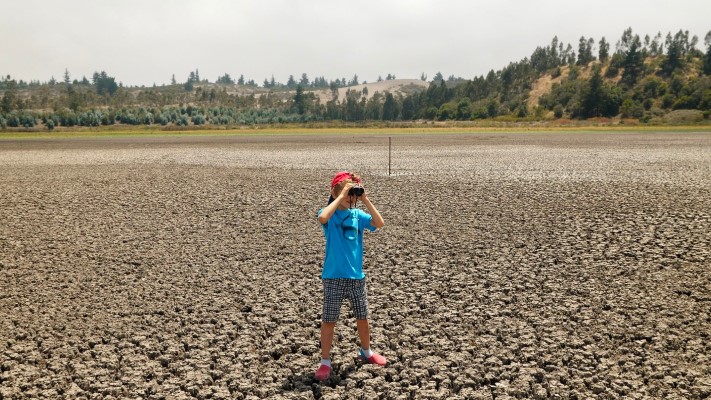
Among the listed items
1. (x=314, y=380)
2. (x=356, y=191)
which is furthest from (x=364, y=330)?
(x=356, y=191)

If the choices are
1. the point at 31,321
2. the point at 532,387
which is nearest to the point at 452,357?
the point at 532,387

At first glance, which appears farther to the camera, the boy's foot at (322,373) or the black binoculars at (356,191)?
the boy's foot at (322,373)

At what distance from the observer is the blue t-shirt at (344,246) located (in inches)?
222

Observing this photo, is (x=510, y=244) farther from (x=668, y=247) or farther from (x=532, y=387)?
(x=532, y=387)

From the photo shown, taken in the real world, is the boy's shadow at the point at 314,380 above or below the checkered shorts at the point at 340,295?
below

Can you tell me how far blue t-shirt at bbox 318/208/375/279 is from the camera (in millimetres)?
5637

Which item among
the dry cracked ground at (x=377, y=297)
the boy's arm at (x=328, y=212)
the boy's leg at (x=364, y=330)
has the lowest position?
the dry cracked ground at (x=377, y=297)

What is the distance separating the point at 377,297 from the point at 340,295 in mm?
3292

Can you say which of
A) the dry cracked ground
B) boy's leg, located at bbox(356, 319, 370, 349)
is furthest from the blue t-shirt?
the dry cracked ground

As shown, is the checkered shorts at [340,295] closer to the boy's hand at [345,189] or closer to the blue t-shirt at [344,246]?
the blue t-shirt at [344,246]

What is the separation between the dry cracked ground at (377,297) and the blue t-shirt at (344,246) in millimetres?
1412

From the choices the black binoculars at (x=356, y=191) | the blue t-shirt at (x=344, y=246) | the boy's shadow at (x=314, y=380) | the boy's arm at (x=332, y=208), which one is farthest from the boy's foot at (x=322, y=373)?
the black binoculars at (x=356, y=191)

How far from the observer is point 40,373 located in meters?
6.33

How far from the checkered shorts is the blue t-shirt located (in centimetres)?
9
